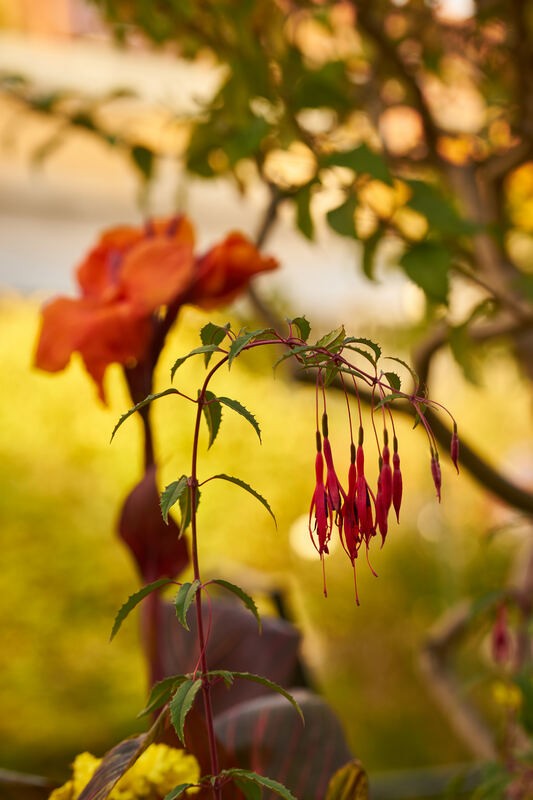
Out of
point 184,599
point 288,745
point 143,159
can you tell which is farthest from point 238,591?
point 143,159

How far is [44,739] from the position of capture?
135cm

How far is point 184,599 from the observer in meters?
0.20

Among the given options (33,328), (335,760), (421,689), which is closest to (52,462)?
(33,328)

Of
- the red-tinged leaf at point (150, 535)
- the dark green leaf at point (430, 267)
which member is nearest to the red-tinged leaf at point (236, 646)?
the red-tinged leaf at point (150, 535)

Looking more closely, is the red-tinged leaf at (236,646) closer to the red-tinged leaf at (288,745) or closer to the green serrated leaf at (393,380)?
the red-tinged leaf at (288,745)

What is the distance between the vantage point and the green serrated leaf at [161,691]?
214mm

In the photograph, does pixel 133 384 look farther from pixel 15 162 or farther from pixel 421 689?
pixel 15 162

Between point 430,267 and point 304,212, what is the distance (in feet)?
0.17

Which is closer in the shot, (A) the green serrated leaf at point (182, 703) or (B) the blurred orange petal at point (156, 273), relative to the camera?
(A) the green serrated leaf at point (182, 703)

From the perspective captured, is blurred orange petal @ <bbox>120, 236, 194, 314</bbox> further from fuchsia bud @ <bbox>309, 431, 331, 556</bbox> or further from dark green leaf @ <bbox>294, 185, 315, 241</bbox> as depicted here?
fuchsia bud @ <bbox>309, 431, 331, 556</bbox>

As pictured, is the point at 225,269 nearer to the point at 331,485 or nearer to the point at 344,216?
the point at 344,216

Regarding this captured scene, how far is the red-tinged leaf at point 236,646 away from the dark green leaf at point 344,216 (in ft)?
0.52

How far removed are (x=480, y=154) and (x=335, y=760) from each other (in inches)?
14.7

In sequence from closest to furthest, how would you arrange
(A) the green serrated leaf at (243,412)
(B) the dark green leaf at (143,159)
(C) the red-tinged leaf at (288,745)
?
(A) the green serrated leaf at (243,412) < (C) the red-tinged leaf at (288,745) < (B) the dark green leaf at (143,159)
